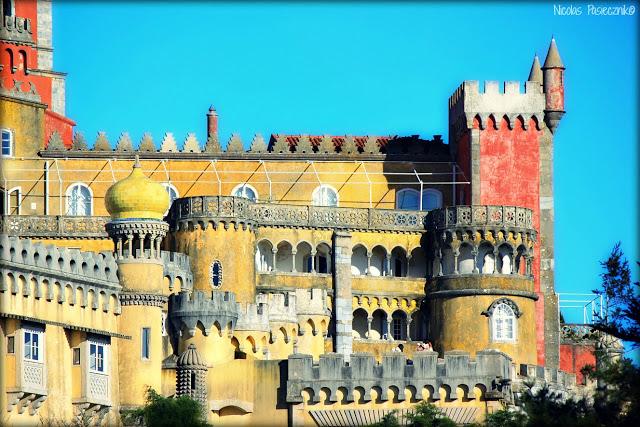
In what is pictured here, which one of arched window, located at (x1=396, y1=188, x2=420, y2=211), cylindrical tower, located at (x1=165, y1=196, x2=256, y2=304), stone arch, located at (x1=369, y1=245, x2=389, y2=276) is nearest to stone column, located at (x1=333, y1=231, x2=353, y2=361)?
stone arch, located at (x1=369, y1=245, x2=389, y2=276)

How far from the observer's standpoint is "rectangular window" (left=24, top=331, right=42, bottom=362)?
80375 millimetres

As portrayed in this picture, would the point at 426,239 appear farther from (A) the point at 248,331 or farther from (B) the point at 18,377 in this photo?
(B) the point at 18,377

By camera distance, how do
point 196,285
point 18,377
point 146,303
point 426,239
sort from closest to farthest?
point 18,377
point 146,303
point 196,285
point 426,239

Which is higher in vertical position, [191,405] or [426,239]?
[426,239]

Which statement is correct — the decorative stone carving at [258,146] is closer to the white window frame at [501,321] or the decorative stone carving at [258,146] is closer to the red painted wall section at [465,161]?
the red painted wall section at [465,161]

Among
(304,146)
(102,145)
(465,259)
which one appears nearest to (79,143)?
(102,145)

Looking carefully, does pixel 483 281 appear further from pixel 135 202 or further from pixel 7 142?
pixel 7 142

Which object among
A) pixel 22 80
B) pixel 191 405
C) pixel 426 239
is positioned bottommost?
pixel 191 405

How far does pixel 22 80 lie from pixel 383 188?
16589 millimetres

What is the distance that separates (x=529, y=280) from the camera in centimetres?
9850

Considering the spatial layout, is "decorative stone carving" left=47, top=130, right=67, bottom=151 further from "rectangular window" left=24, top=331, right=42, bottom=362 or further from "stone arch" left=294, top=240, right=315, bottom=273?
→ "rectangular window" left=24, top=331, right=42, bottom=362

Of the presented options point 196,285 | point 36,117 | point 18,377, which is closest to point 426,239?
point 196,285

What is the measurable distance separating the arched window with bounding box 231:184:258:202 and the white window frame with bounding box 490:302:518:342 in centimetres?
1263

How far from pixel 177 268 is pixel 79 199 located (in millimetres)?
12400
